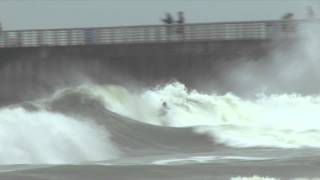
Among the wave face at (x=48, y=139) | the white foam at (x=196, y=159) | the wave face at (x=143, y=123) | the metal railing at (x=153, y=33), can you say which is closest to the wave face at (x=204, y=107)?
the wave face at (x=143, y=123)

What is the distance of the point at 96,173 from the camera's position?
16406mm

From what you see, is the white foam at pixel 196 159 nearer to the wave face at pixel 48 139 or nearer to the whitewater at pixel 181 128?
the whitewater at pixel 181 128

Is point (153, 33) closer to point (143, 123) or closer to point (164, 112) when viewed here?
point (164, 112)

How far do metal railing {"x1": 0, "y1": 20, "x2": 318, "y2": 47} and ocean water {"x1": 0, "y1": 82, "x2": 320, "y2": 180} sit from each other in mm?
2254

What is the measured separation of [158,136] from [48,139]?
6.51 metres

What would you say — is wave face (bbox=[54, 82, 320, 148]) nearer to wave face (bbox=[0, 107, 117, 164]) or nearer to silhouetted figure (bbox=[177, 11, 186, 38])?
silhouetted figure (bbox=[177, 11, 186, 38])

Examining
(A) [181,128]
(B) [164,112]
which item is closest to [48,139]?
(A) [181,128]

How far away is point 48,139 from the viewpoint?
957 inches

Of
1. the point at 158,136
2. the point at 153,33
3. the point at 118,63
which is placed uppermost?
the point at 153,33

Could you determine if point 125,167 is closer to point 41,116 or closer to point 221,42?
point 41,116

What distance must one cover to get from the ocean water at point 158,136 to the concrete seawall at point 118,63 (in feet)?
2.10

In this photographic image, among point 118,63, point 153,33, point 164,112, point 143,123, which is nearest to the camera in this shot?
point 143,123

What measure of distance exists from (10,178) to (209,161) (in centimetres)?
552

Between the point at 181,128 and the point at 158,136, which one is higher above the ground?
the point at 181,128
